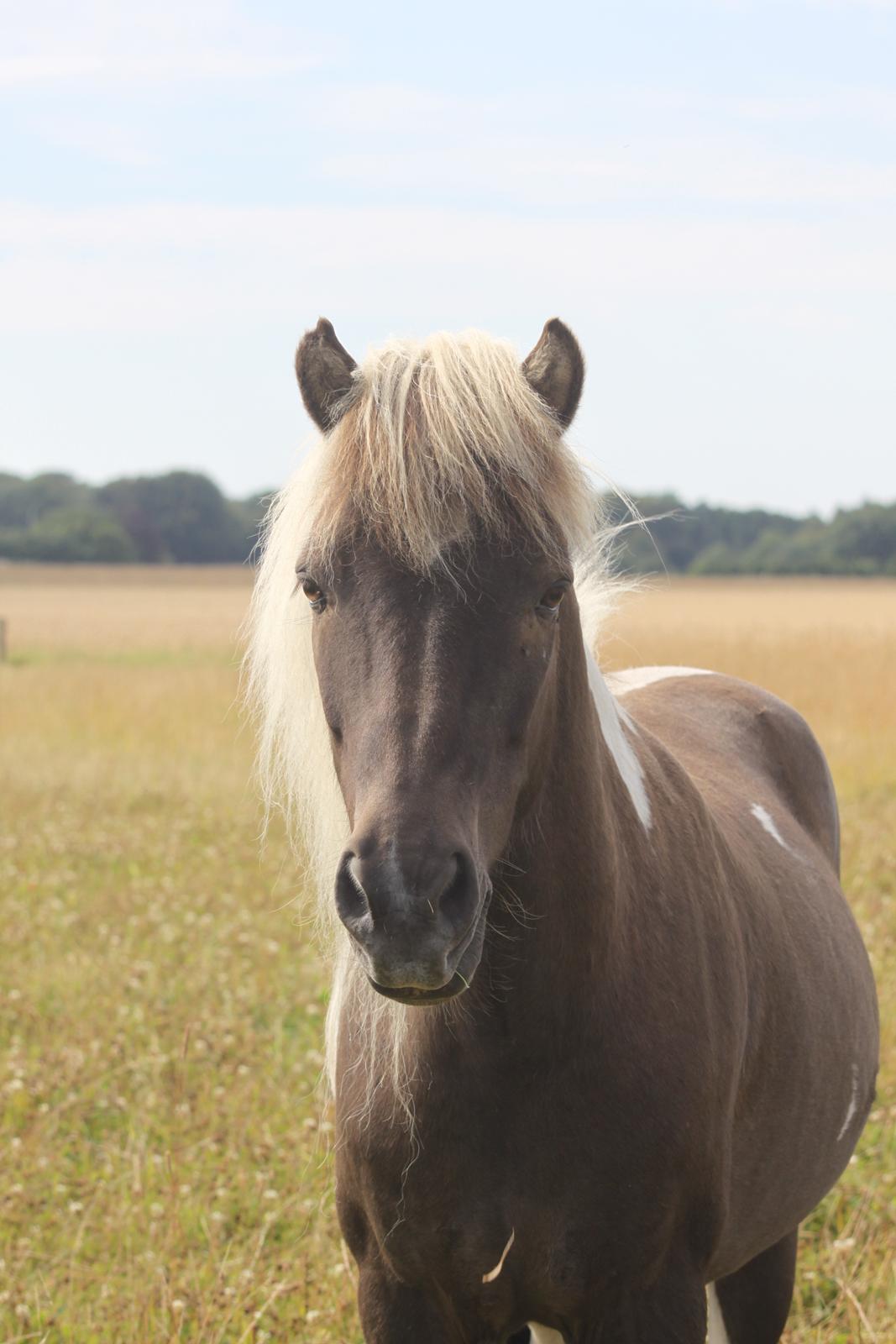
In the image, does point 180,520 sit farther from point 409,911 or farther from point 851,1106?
point 409,911

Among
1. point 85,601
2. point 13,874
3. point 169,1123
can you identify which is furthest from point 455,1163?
point 85,601

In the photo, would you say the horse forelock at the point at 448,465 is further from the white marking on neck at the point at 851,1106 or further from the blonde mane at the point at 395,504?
the white marking on neck at the point at 851,1106

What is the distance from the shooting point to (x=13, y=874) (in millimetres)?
8164

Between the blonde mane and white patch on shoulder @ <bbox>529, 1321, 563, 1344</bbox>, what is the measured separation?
2.13 ft

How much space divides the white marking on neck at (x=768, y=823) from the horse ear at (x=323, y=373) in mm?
1725

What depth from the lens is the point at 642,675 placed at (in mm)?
4500

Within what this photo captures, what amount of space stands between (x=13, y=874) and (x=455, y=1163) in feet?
21.7

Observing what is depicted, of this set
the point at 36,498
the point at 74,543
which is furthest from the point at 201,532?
the point at 36,498

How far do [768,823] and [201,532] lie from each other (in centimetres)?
7380

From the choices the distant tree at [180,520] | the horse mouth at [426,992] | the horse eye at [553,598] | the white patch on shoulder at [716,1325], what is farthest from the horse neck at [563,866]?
the distant tree at [180,520]

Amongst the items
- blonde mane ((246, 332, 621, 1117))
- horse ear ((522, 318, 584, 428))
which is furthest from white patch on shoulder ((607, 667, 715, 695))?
horse ear ((522, 318, 584, 428))

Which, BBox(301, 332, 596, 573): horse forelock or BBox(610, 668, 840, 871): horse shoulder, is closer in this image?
BBox(301, 332, 596, 573): horse forelock

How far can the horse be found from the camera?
1.90 metres

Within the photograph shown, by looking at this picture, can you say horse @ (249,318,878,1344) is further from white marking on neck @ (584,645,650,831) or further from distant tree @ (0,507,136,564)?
distant tree @ (0,507,136,564)
